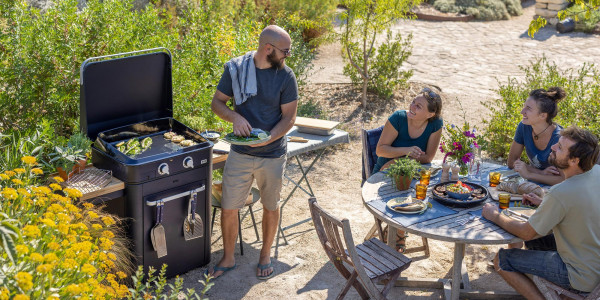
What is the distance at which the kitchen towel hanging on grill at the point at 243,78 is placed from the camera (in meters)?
4.61

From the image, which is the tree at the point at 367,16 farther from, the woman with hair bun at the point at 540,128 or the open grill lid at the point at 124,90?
the open grill lid at the point at 124,90

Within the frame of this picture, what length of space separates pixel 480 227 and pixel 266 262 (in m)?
1.71

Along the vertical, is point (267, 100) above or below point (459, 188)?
above

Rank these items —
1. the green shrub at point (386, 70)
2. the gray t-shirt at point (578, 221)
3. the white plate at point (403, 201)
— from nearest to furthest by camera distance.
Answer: the gray t-shirt at point (578, 221)
the white plate at point (403, 201)
the green shrub at point (386, 70)

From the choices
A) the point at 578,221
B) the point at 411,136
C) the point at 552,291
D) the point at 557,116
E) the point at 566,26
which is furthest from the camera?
the point at 566,26

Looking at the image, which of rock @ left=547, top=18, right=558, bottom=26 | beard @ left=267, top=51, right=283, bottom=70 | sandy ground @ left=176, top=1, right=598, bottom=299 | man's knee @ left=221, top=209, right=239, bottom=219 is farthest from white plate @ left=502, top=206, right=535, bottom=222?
rock @ left=547, top=18, right=558, bottom=26

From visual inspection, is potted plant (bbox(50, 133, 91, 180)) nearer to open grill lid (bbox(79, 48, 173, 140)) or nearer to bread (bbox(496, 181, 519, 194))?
open grill lid (bbox(79, 48, 173, 140))

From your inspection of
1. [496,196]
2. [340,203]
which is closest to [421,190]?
[496,196]

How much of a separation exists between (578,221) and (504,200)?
60 centimetres

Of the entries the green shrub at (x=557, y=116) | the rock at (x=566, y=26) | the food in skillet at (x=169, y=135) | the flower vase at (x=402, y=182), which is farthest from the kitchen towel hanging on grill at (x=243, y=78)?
the rock at (x=566, y=26)

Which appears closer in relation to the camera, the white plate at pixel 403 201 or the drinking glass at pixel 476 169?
the white plate at pixel 403 201

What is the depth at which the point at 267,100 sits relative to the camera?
4.72m

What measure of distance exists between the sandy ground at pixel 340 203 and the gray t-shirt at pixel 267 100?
39.0 inches

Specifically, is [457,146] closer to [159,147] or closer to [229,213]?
[229,213]
